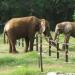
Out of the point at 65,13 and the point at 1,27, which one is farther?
the point at 65,13

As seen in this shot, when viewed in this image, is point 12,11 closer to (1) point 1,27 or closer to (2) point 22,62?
(1) point 1,27

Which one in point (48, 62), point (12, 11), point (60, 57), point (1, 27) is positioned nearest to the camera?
point (48, 62)

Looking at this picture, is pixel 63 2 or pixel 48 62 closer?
pixel 48 62

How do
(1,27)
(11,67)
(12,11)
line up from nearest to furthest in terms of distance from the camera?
(11,67) < (1,27) < (12,11)

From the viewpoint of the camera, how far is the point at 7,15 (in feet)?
132

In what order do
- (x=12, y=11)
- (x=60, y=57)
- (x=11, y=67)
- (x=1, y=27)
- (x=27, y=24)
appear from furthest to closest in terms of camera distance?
(x=12, y=11) < (x=1, y=27) < (x=27, y=24) < (x=60, y=57) < (x=11, y=67)

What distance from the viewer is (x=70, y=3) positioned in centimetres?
4188

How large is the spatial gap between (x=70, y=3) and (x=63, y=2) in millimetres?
707

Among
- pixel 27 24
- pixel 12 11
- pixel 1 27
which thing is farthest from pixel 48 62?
pixel 12 11

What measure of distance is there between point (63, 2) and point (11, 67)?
28.9 metres

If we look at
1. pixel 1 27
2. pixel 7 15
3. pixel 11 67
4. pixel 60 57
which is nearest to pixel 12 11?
pixel 7 15

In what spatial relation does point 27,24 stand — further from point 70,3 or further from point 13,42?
point 70,3

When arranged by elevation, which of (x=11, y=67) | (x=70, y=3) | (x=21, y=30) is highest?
(x=70, y=3)

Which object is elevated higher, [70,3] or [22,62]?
[70,3]
